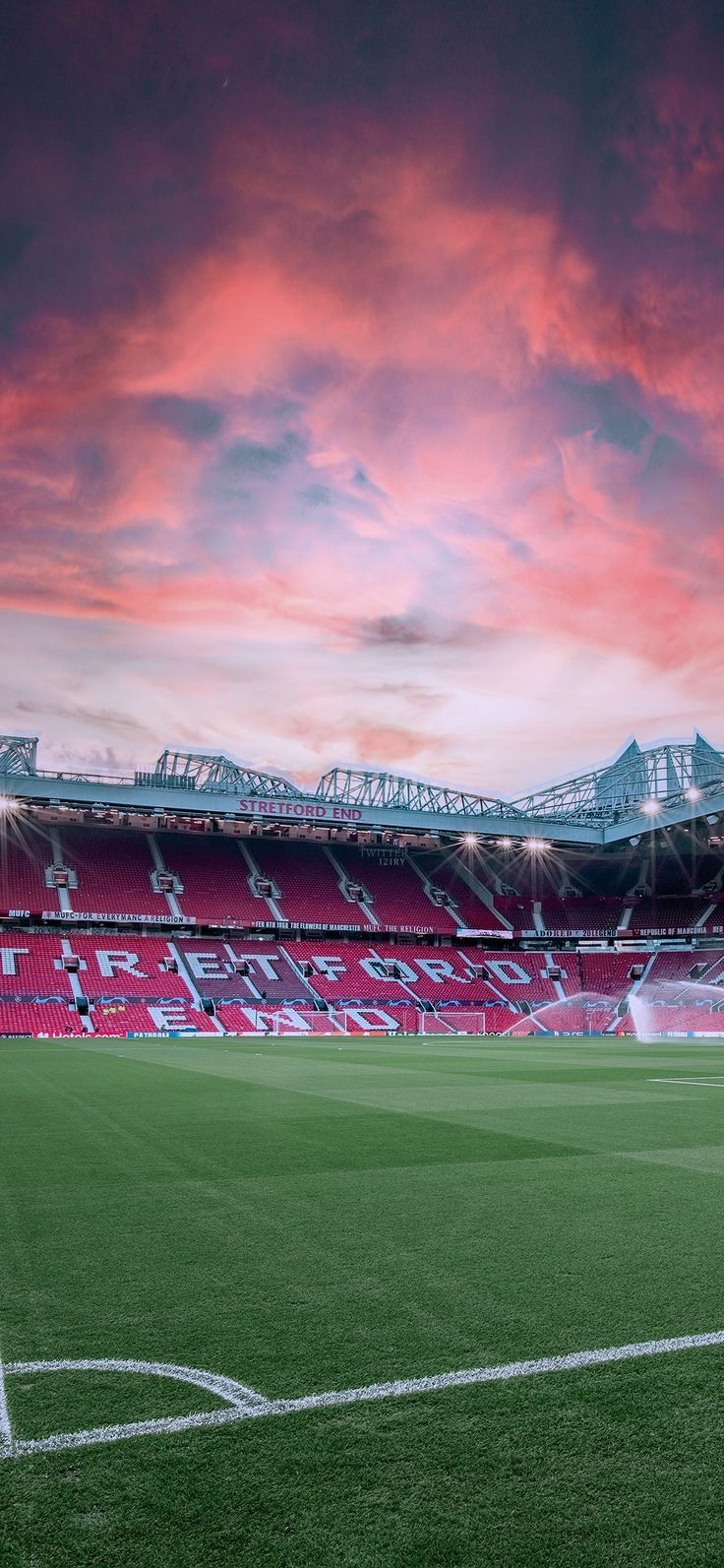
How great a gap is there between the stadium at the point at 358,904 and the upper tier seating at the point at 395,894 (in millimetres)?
179

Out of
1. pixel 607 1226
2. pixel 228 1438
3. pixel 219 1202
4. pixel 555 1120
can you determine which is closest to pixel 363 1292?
pixel 228 1438

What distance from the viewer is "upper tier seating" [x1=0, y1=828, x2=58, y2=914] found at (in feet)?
198

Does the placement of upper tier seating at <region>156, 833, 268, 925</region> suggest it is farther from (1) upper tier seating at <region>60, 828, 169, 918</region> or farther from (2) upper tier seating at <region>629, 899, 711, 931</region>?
(2) upper tier seating at <region>629, 899, 711, 931</region>

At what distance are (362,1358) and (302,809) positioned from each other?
197 feet

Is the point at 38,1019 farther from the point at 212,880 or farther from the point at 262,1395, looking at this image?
the point at 262,1395

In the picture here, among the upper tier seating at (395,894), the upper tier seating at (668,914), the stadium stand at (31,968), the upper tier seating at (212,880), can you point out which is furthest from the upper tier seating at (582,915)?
the stadium stand at (31,968)

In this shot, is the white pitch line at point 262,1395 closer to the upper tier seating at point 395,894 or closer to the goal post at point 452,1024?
the goal post at point 452,1024

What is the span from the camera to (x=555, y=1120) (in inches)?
509

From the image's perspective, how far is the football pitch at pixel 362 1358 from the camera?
2916mm

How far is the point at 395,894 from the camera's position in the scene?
7525cm

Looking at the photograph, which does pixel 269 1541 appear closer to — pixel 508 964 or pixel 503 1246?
pixel 503 1246

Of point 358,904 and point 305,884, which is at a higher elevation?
point 305,884

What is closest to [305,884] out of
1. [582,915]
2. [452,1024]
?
[452,1024]

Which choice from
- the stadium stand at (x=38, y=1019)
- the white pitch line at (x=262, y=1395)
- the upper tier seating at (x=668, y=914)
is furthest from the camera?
the upper tier seating at (x=668, y=914)
